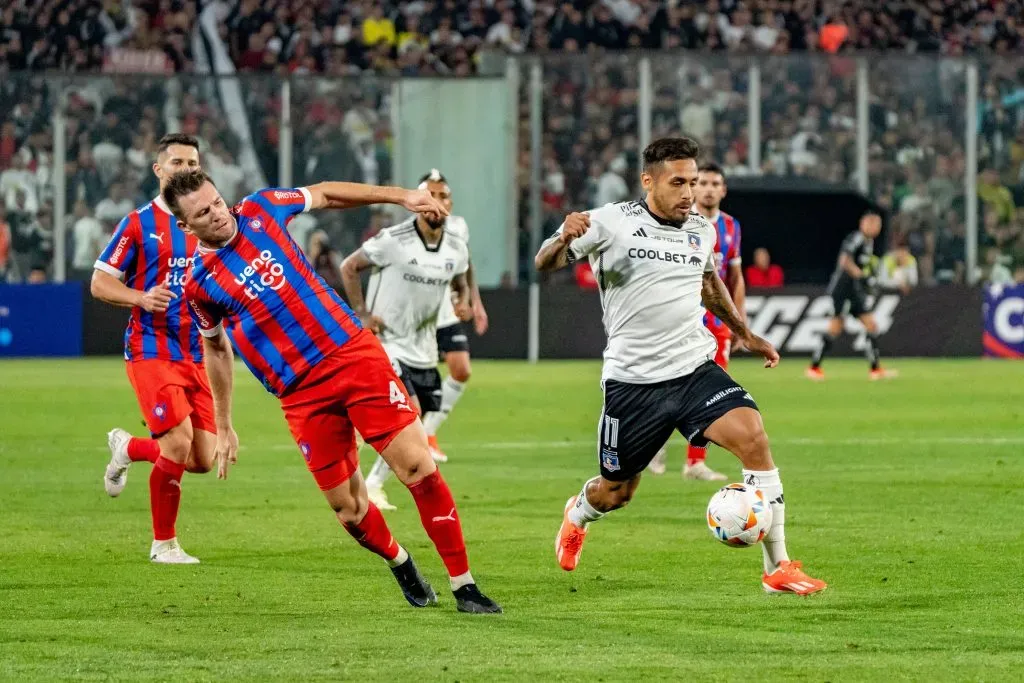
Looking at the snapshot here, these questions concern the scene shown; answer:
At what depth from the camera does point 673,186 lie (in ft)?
25.3

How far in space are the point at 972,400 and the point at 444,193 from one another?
8.89 m

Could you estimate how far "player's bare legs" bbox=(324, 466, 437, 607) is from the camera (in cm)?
738

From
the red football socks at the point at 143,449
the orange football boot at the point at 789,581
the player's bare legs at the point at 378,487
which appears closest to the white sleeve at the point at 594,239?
the orange football boot at the point at 789,581

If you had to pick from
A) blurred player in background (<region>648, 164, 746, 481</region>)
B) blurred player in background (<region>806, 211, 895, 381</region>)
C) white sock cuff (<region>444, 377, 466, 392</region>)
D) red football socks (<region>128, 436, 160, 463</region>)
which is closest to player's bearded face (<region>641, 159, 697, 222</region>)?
red football socks (<region>128, 436, 160, 463</region>)

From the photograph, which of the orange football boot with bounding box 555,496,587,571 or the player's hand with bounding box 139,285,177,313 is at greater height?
the player's hand with bounding box 139,285,177,313

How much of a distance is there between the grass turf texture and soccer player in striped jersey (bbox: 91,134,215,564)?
1.40 ft

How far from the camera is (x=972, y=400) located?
18578mm

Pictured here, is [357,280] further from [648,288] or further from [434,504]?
[434,504]

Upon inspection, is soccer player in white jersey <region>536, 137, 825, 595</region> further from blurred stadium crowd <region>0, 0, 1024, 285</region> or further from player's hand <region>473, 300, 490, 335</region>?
blurred stadium crowd <region>0, 0, 1024, 285</region>

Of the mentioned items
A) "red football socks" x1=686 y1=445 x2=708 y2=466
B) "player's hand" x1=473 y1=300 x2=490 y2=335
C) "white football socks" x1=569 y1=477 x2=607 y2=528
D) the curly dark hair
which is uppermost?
the curly dark hair

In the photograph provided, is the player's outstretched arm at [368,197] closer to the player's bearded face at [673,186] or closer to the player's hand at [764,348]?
the player's bearded face at [673,186]

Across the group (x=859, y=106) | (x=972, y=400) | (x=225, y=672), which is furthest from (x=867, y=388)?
(x=225, y=672)

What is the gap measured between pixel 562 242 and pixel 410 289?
4.79 m

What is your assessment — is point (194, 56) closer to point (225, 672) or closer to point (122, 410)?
point (122, 410)
